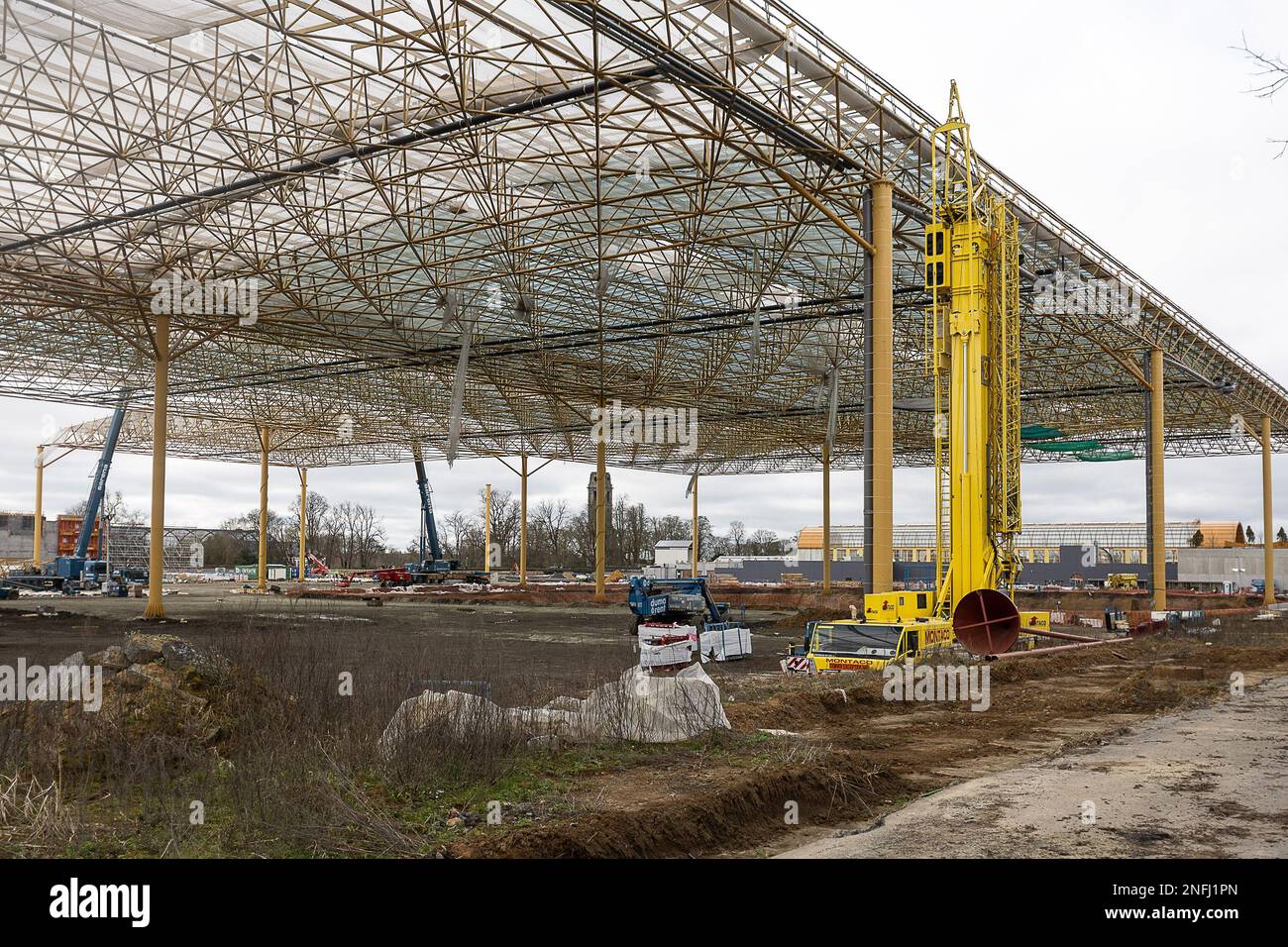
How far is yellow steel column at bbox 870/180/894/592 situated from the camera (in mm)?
21406

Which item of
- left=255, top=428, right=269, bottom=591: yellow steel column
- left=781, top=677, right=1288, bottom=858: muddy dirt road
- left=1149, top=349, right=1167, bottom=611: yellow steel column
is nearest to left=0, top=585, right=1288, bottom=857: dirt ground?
left=781, top=677, right=1288, bottom=858: muddy dirt road

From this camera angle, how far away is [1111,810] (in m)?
8.29

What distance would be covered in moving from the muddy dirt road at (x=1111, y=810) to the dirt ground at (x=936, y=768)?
3 cm

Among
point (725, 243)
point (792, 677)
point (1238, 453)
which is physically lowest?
point (792, 677)

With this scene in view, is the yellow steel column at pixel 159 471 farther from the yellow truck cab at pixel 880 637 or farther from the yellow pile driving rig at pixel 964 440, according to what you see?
the yellow pile driving rig at pixel 964 440

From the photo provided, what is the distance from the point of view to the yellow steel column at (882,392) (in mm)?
21406

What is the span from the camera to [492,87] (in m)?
21.1

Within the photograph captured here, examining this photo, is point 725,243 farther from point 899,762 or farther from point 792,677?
point 899,762

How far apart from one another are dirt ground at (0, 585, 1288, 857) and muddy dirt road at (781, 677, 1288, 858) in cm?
3

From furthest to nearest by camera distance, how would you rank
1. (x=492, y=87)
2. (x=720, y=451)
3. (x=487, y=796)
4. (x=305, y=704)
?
(x=720, y=451)
(x=492, y=87)
(x=305, y=704)
(x=487, y=796)

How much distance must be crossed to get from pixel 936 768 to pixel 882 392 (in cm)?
1192
